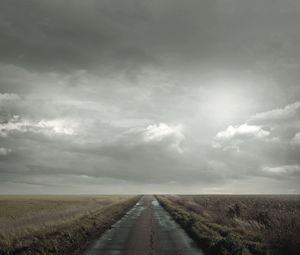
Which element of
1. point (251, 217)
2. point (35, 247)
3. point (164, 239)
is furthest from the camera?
point (251, 217)

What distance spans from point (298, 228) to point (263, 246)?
2728mm

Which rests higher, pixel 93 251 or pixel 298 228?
pixel 298 228

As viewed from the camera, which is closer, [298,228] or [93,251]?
[93,251]

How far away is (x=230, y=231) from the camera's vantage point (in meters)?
21.7

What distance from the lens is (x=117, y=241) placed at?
19000mm

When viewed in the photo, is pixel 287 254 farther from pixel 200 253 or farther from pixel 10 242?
pixel 10 242

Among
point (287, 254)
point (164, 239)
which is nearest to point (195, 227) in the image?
point (164, 239)

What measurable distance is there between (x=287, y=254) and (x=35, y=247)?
34.6 feet

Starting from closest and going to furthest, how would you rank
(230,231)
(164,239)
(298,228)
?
(298,228)
(164,239)
(230,231)

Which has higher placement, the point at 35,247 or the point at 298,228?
the point at 298,228

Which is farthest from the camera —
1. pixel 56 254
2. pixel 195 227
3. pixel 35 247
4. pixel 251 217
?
pixel 251 217

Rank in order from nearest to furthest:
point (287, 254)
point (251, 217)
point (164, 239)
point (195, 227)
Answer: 1. point (287, 254)
2. point (164, 239)
3. point (195, 227)
4. point (251, 217)

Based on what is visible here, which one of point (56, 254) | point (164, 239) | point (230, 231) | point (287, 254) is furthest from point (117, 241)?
point (287, 254)

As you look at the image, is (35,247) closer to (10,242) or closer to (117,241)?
(10,242)
